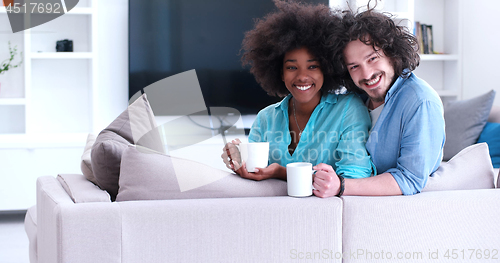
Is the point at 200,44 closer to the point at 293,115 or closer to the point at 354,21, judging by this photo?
the point at 293,115

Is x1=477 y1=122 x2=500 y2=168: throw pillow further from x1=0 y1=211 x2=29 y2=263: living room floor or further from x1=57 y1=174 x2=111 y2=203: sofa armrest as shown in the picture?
x1=0 y1=211 x2=29 y2=263: living room floor

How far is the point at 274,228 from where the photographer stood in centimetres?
105

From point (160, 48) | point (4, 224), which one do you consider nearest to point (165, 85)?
point (160, 48)

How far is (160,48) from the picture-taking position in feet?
11.7

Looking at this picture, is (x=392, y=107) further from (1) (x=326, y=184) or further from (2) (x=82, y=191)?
(2) (x=82, y=191)

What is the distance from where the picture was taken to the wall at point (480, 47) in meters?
3.64

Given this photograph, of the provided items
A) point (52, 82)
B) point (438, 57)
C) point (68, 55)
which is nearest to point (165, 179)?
point (68, 55)

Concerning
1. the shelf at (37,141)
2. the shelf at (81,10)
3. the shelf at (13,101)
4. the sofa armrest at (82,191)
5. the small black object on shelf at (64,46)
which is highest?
the shelf at (81,10)

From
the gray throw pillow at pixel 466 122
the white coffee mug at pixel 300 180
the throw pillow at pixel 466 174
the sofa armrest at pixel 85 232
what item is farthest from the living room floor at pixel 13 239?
the gray throw pillow at pixel 466 122

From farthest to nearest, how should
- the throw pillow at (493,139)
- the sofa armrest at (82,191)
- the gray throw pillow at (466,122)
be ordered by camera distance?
the gray throw pillow at (466,122), the throw pillow at (493,139), the sofa armrest at (82,191)

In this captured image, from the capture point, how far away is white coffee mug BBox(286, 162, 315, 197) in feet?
3.63

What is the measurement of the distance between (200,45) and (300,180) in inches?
105

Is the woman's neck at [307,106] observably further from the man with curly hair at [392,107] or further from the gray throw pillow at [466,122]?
the gray throw pillow at [466,122]

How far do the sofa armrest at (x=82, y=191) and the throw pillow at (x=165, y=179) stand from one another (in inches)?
1.9
